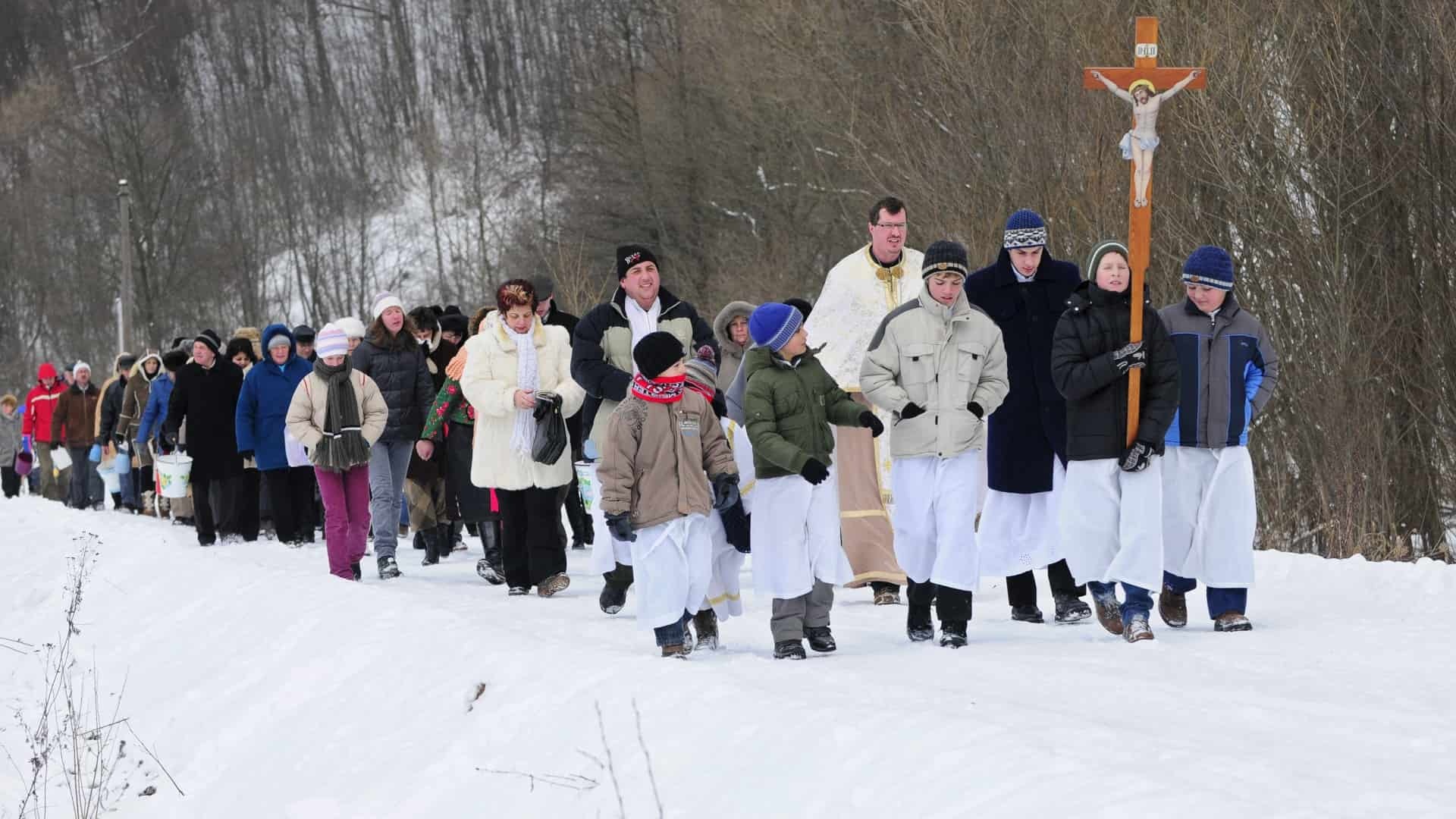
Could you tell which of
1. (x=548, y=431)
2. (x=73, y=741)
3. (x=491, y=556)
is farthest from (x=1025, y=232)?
(x=73, y=741)

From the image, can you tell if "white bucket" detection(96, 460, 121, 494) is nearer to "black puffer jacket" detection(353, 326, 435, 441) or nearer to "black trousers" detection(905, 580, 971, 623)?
"black puffer jacket" detection(353, 326, 435, 441)

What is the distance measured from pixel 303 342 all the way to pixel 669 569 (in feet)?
28.0

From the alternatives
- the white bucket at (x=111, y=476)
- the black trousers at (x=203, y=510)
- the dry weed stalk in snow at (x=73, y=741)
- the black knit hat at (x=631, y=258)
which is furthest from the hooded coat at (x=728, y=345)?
the white bucket at (x=111, y=476)

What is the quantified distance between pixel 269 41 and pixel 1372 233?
6180cm

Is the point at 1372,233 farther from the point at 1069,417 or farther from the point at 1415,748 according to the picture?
the point at 1415,748

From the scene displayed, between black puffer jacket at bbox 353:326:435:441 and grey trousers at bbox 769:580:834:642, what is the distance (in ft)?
17.9

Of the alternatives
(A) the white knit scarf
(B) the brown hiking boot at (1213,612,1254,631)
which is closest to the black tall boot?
(A) the white knit scarf

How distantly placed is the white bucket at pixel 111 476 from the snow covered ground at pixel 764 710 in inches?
409

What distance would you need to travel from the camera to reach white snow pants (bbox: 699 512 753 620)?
8609 mm

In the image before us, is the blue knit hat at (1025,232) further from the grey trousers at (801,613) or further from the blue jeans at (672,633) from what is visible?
the blue jeans at (672,633)

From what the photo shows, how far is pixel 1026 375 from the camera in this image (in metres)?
9.44

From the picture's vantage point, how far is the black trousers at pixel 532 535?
11.1 meters

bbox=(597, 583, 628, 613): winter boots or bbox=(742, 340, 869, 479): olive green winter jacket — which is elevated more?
bbox=(742, 340, 869, 479): olive green winter jacket

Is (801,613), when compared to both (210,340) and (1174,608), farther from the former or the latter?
(210,340)
